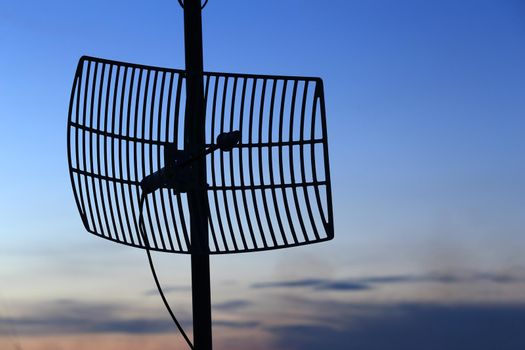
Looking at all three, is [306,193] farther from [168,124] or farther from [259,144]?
[168,124]

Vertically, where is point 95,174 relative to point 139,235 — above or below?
above

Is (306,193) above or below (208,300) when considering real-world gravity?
above

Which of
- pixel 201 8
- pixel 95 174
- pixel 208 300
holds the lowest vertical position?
pixel 208 300

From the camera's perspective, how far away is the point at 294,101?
26.1ft

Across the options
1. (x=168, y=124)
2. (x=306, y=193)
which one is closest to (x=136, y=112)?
(x=168, y=124)

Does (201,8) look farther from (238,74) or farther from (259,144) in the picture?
(259,144)

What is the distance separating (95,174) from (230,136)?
4.24 ft

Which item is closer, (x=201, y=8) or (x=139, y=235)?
(x=139, y=235)

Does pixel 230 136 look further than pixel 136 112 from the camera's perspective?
No

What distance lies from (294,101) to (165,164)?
119cm

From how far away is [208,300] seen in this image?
8.01m

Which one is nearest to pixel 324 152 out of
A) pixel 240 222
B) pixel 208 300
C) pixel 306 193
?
pixel 306 193

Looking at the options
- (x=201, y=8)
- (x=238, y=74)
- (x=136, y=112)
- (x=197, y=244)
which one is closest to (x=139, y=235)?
(x=197, y=244)

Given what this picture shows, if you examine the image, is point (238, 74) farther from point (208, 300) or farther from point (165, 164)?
point (208, 300)
